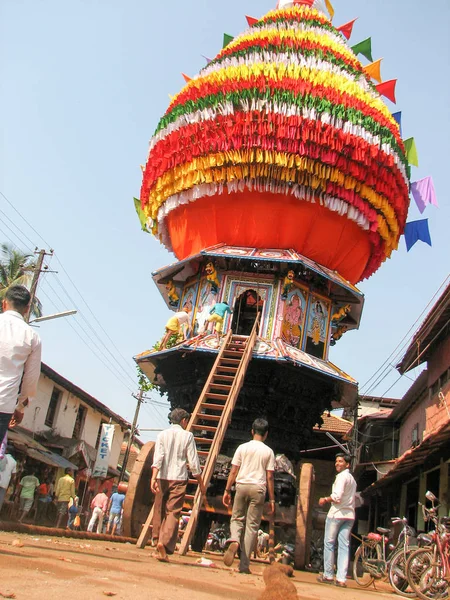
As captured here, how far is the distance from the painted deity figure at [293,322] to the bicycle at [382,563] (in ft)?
13.8

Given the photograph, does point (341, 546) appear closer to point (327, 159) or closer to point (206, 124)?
point (327, 159)

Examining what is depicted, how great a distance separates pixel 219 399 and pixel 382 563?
3.85m

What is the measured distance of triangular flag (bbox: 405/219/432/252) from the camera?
52.0 ft

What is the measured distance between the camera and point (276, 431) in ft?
44.4

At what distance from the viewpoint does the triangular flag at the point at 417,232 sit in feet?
52.0

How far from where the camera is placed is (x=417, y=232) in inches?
623

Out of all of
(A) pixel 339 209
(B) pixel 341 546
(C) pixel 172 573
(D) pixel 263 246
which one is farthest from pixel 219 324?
(C) pixel 172 573

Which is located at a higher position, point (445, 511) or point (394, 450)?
point (394, 450)

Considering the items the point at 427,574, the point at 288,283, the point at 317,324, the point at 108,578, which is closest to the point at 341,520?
the point at 427,574

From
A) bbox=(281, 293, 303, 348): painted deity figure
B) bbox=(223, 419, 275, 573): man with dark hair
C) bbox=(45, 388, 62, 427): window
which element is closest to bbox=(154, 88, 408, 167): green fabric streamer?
bbox=(281, 293, 303, 348): painted deity figure

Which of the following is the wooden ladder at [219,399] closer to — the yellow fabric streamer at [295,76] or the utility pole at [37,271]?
the yellow fabric streamer at [295,76]

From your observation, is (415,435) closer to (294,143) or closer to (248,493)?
(294,143)

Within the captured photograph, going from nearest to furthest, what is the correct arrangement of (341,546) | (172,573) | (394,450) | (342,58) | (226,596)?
(226,596) → (172,573) → (341,546) → (342,58) → (394,450)

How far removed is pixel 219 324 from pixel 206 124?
4322 mm
